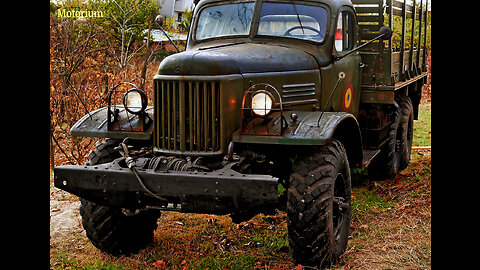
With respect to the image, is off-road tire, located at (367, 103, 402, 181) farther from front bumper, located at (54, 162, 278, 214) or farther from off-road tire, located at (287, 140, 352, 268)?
front bumper, located at (54, 162, 278, 214)

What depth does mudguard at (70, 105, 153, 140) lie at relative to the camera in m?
4.96

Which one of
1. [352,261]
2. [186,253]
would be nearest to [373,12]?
[352,261]

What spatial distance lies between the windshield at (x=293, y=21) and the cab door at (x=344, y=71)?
21 centimetres

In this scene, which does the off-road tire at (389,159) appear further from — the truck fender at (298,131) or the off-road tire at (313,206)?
the off-road tire at (313,206)

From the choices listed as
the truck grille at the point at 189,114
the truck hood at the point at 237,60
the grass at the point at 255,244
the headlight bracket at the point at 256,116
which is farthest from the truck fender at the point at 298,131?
the grass at the point at 255,244

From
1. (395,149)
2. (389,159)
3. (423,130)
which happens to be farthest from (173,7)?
(389,159)

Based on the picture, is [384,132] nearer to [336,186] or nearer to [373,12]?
[373,12]

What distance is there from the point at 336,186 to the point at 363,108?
2.55 m

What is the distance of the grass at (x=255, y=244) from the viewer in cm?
502

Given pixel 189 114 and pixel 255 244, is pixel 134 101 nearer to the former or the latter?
pixel 189 114

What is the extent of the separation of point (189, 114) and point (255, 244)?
168 cm

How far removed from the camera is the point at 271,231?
5.89 metres

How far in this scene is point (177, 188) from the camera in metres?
4.18

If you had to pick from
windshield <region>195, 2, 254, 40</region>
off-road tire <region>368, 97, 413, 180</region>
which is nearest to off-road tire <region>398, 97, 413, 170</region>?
off-road tire <region>368, 97, 413, 180</region>
